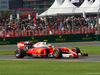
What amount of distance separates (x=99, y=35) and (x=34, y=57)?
1601 centimetres

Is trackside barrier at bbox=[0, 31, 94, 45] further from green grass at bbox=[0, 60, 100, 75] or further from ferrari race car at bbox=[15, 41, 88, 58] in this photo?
green grass at bbox=[0, 60, 100, 75]

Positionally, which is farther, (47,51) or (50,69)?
(47,51)

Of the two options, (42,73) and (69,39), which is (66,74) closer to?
(42,73)

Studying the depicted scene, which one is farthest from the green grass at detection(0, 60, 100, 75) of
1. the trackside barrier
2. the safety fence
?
the trackside barrier

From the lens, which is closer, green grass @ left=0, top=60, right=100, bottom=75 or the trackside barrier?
green grass @ left=0, top=60, right=100, bottom=75

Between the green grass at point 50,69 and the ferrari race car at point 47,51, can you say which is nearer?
the green grass at point 50,69

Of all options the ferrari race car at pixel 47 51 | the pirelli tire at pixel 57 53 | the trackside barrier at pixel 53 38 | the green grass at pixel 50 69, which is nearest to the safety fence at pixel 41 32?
the trackside barrier at pixel 53 38

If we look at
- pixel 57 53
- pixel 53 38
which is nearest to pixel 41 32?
pixel 53 38

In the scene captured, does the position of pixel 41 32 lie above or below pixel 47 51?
above

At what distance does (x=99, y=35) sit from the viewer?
1203 inches

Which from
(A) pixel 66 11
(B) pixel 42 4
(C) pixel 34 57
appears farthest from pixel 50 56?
(B) pixel 42 4

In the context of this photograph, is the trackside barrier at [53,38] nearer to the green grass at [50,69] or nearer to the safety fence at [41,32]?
the safety fence at [41,32]

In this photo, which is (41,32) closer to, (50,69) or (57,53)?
(57,53)

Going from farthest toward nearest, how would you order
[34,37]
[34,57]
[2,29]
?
[34,37] < [2,29] < [34,57]
